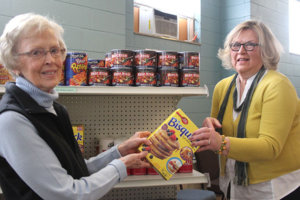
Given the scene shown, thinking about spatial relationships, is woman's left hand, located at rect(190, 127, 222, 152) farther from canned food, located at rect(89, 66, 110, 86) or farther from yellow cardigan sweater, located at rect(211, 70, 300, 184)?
canned food, located at rect(89, 66, 110, 86)

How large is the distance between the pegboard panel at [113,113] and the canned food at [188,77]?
1.59 ft

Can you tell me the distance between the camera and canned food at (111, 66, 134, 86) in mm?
1797

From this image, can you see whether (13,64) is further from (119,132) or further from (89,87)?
(119,132)

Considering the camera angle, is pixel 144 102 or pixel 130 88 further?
pixel 144 102

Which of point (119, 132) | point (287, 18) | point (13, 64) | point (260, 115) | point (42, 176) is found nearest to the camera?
point (42, 176)

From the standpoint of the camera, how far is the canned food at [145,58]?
72.0 inches

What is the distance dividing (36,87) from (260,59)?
4.50ft

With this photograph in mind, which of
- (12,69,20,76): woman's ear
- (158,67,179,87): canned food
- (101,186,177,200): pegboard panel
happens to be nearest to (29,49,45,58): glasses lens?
(12,69,20,76): woman's ear

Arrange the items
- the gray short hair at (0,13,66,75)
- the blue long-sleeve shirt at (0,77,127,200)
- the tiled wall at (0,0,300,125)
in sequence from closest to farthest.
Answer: the blue long-sleeve shirt at (0,77,127,200) < the gray short hair at (0,13,66,75) < the tiled wall at (0,0,300,125)

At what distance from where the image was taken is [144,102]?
235cm

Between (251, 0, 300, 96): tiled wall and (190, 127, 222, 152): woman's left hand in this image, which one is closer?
(190, 127, 222, 152): woman's left hand

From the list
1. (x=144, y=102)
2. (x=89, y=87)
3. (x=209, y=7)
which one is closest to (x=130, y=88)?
(x=89, y=87)

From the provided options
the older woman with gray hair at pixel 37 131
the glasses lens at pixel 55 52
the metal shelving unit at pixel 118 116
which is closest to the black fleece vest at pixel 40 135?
the older woman with gray hair at pixel 37 131

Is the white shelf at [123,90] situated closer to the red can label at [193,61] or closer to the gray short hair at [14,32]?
the red can label at [193,61]
